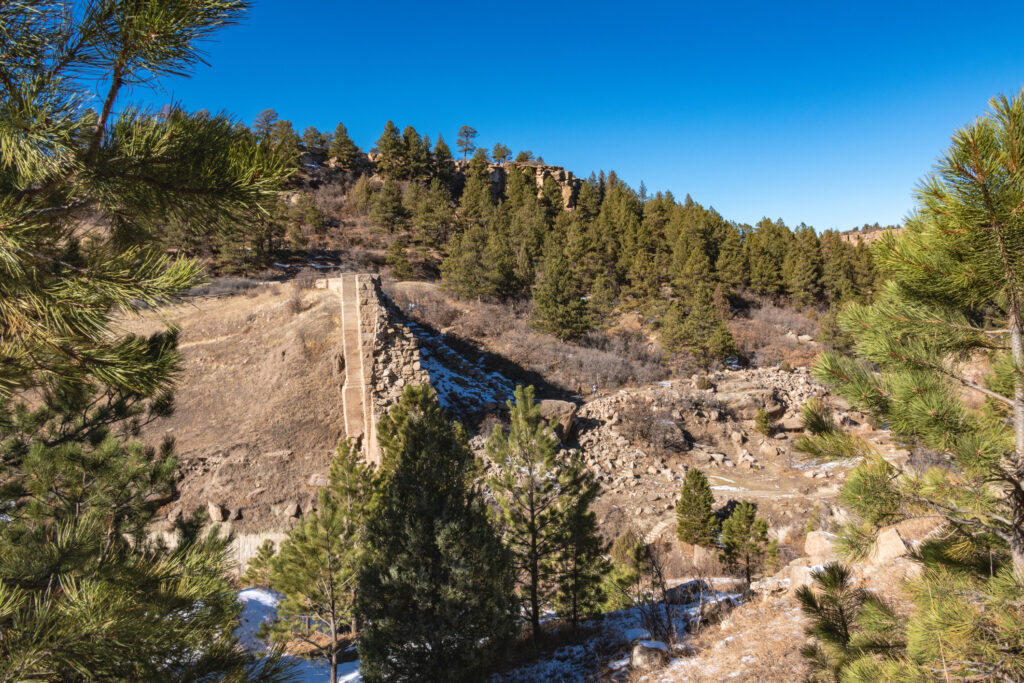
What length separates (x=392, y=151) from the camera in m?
53.1

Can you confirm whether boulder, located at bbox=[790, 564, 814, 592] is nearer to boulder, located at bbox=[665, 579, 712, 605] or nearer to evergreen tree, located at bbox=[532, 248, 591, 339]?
boulder, located at bbox=[665, 579, 712, 605]

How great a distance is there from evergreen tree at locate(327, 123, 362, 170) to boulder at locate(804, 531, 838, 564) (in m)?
56.6

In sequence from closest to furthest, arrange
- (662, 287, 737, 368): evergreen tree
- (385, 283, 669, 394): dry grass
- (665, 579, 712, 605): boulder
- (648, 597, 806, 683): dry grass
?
(648, 597, 806, 683): dry grass, (665, 579, 712, 605): boulder, (385, 283, 669, 394): dry grass, (662, 287, 737, 368): evergreen tree

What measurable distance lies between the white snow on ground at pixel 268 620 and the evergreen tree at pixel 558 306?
18.5 m

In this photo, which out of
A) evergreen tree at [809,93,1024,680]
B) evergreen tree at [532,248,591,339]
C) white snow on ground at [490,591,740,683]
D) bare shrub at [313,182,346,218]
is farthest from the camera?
bare shrub at [313,182,346,218]

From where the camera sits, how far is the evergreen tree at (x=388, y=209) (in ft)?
136

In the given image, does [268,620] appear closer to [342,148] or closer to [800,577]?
[800,577]

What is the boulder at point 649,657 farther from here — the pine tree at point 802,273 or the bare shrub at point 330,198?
the bare shrub at point 330,198

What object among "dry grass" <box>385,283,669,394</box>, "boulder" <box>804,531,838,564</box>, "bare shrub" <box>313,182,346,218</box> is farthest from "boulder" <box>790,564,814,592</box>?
"bare shrub" <box>313,182,346,218</box>

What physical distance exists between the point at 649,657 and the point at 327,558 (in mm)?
5771

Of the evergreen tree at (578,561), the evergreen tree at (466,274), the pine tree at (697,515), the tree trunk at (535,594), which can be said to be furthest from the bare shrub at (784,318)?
the tree trunk at (535,594)

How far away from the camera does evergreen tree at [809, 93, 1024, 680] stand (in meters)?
2.28

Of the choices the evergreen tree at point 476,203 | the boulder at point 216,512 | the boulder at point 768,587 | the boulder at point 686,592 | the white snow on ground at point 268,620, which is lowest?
the white snow on ground at point 268,620

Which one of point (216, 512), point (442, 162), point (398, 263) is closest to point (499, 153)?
point (442, 162)
